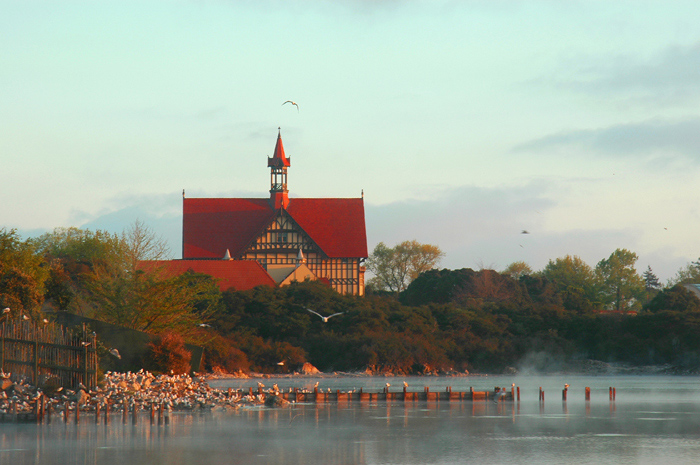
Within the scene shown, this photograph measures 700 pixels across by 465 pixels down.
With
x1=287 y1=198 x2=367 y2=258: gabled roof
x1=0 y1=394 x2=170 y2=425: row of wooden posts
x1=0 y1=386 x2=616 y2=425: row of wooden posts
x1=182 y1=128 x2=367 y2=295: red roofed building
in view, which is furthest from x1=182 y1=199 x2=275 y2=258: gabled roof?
x1=0 y1=394 x2=170 y2=425: row of wooden posts

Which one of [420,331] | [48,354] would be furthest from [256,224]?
[48,354]

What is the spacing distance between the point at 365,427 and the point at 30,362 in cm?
1048

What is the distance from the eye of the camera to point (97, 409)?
2241cm

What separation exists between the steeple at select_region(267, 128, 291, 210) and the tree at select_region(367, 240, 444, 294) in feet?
77.1

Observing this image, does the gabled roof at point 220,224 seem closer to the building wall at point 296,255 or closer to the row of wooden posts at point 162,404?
the building wall at point 296,255

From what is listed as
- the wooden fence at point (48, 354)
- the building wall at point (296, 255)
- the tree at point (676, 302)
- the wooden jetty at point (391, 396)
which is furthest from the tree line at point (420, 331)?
the wooden fence at point (48, 354)

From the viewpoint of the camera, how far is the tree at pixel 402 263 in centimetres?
9056

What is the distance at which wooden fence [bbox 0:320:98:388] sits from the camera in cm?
2428

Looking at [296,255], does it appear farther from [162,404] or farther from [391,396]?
[162,404]

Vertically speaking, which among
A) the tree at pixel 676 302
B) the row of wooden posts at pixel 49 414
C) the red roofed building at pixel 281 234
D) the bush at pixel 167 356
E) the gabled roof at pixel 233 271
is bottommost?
the row of wooden posts at pixel 49 414

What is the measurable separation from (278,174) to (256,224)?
478cm

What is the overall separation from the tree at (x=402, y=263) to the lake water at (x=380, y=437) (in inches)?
2405

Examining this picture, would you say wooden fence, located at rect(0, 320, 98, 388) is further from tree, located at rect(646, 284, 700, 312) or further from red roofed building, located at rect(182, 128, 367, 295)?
tree, located at rect(646, 284, 700, 312)

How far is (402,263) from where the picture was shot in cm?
9100
